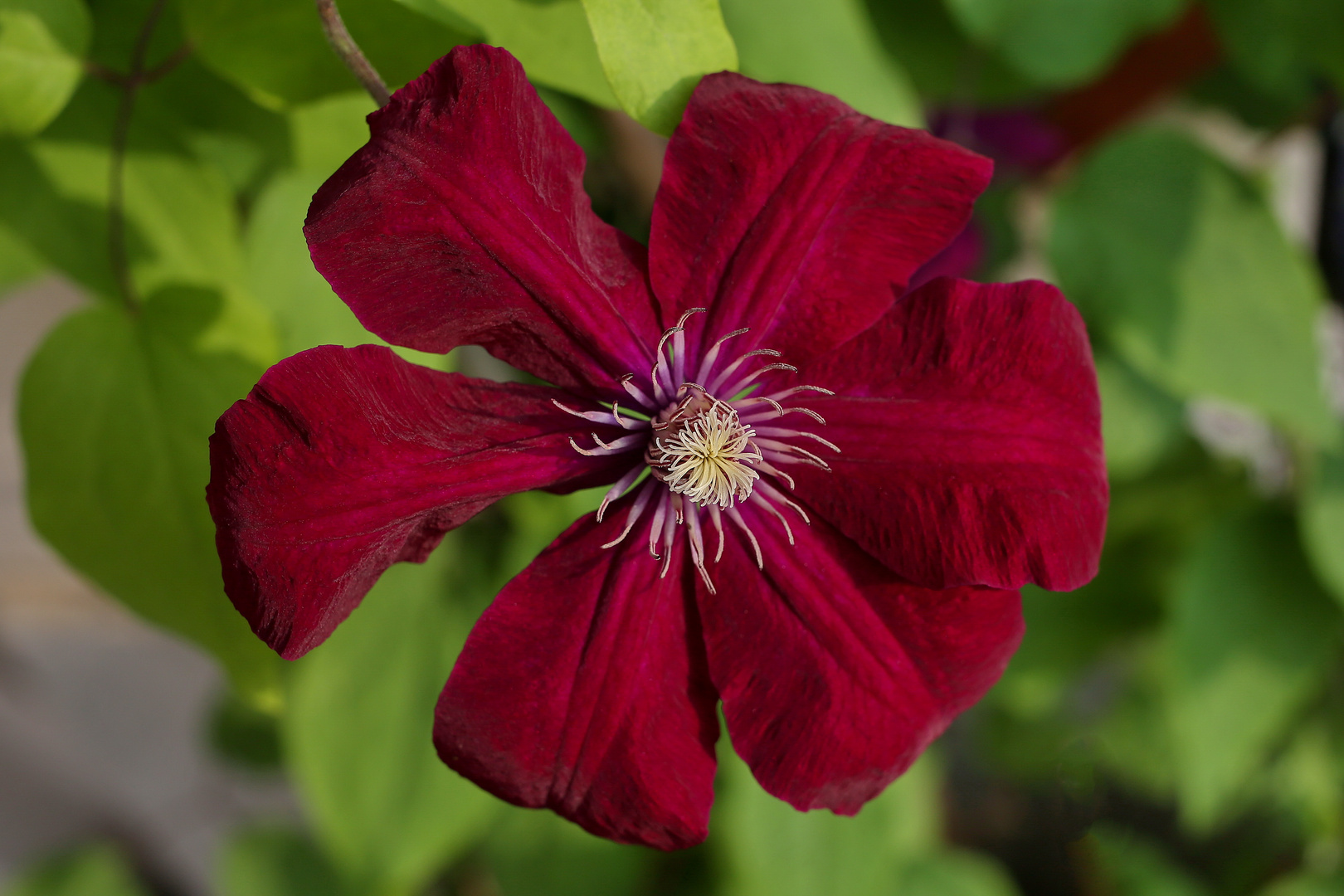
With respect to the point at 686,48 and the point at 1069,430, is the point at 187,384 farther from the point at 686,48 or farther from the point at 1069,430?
the point at 1069,430

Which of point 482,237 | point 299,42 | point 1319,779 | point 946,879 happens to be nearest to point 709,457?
point 482,237

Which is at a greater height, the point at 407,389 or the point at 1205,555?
the point at 407,389

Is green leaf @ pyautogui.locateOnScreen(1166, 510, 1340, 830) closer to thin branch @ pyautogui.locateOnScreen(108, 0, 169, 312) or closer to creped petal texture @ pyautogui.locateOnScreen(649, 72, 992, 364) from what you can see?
creped petal texture @ pyautogui.locateOnScreen(649, 72, 992, 364)

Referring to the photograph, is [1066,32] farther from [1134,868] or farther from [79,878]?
[79,878]

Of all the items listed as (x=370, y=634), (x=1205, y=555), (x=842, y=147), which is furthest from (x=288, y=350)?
(x=1205, y=555)

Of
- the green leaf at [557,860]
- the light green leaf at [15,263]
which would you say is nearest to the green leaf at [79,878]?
the green leaf at [557,860]

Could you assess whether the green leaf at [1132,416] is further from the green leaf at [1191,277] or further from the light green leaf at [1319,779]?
the light green leaf at [1319,779]
